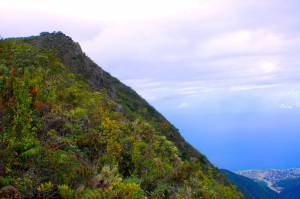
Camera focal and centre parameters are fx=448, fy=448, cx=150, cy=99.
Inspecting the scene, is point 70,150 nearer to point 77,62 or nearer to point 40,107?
point 40,107

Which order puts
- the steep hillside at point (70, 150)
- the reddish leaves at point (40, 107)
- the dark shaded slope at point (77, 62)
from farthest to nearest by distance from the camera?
the dark shaded slope at point (77, 62), the reddish leaves at point (40, 107), the steep hillside at point (70, 150)

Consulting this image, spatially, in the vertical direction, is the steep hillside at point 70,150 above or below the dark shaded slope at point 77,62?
below

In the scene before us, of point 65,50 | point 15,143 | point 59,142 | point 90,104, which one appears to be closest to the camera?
point 15,143

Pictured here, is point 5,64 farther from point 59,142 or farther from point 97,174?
point 97,174

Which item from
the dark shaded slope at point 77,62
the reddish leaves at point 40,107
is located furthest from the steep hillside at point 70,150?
the dark shaded slope at point 77,62

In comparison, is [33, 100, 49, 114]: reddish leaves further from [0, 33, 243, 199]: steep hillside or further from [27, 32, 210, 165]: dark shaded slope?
[27, 32, 210, 165]: dark shaded slope

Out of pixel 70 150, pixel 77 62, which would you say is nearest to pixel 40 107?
pixel 70 150

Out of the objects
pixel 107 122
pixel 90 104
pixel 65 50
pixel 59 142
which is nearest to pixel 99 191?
pixel 59 142

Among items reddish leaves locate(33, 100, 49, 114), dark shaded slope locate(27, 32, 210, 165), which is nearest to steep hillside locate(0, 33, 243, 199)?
reddish leaves locate(33, 100, 49, 114)

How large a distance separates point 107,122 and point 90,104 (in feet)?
8.45

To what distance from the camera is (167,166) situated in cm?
1419

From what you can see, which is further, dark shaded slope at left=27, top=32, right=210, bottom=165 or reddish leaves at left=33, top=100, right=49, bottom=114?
dark shaded slope at left=27, top=32, right=210, bottom=165

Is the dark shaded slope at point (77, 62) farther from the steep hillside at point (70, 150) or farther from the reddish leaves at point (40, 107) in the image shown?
the reddish leaves at point (40, 107)

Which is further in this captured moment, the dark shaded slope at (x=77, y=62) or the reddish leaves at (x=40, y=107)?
the dark shaded slope at (x=77, y=62)
